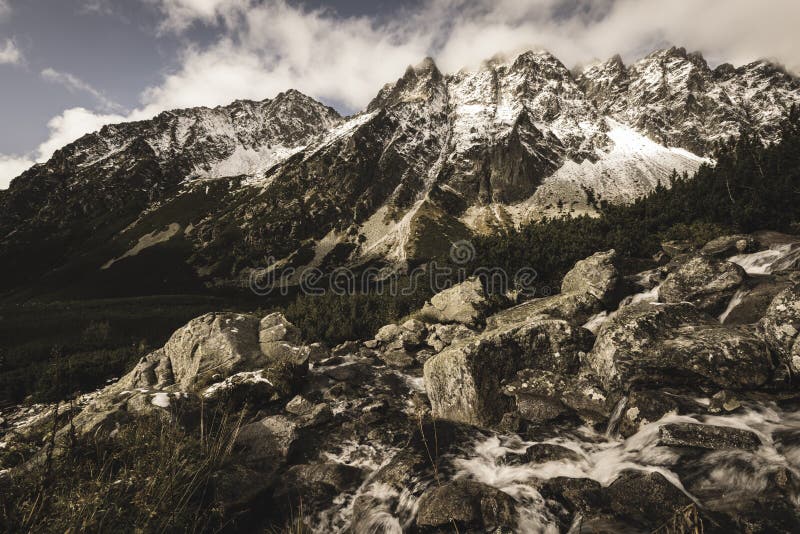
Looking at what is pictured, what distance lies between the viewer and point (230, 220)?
170250 millimetres

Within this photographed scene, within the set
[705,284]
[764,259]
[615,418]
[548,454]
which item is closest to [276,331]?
[548,454]

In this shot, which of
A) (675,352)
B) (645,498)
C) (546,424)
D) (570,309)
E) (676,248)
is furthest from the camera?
(676,248)

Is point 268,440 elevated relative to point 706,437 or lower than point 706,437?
lower

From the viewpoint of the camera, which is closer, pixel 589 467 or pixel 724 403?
pixel 589 467

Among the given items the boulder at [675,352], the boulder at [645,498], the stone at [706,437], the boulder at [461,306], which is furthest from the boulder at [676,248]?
the boulder at [645,498]

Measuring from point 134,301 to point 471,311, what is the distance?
89.2 m

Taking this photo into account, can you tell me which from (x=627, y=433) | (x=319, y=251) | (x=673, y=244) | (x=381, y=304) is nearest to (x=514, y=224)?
(x=319, y=251)

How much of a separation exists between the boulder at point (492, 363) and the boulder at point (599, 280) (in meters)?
7.34

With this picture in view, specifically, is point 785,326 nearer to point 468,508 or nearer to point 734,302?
point 734,302

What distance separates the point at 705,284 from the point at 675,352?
789 cm

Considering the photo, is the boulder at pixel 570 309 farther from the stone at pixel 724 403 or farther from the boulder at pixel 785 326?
the stone at pixel 724 403

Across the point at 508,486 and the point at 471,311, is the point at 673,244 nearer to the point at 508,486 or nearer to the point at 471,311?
the point at 471,311

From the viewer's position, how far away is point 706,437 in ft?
28.3

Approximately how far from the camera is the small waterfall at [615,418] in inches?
424
